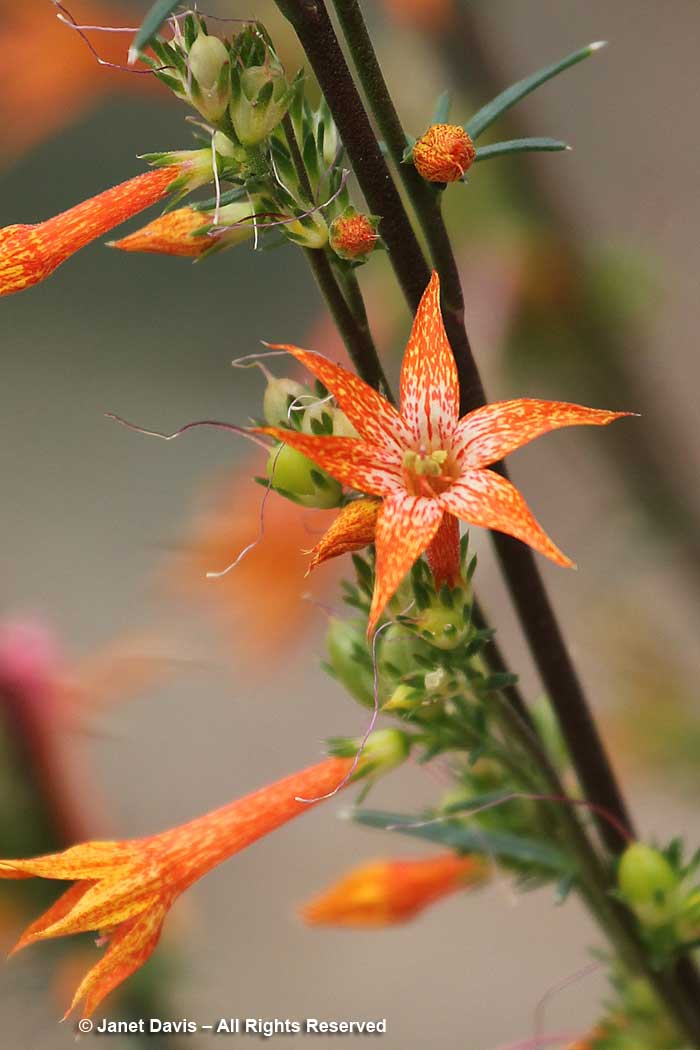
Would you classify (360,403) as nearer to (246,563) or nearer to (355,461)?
(355,461)

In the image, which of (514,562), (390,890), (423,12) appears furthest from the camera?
(423,12)

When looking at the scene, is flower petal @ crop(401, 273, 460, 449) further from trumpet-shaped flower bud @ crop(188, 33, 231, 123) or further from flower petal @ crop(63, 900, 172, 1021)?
flower petal @ crop(63, 900, 172, 1021)

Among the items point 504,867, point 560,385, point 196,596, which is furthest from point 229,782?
point 504,867

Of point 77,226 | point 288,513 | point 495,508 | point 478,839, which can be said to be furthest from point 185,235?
point 288,513

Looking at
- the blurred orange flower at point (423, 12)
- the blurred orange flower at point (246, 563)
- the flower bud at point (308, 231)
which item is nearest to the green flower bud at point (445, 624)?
the flower bud at point (308, 231)

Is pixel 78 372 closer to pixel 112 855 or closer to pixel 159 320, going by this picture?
pixel 159 320
